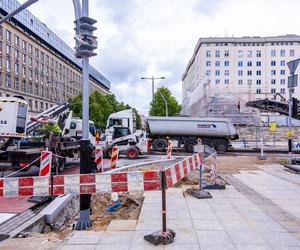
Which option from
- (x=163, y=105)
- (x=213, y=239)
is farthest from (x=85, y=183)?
(x=163, y=105)

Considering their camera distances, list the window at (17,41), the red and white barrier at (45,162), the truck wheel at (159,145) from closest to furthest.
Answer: the red and white barrier at (45,162), the truck wheel at (159,145), the window at (17,41)

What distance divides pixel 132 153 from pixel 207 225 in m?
13.4

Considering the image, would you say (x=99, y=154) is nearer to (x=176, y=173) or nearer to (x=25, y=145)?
(x=176, y=173)

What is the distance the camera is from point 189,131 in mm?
24125

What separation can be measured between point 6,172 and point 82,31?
806cm

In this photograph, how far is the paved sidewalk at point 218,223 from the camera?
4.71 meters

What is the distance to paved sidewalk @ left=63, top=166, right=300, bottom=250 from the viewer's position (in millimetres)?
4707

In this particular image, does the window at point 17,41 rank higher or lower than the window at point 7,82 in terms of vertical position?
higher

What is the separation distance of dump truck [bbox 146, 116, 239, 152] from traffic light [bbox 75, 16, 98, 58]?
60.2 feet

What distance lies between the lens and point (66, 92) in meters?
90.2

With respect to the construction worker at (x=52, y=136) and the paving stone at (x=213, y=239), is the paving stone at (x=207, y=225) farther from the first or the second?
the construction worker at (x=52, y=136)

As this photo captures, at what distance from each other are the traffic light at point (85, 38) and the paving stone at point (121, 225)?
324cm

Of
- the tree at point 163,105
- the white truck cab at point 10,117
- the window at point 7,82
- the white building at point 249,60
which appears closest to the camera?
the white truck cab at point 10,117

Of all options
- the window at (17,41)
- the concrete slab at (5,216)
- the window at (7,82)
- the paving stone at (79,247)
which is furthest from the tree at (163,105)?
the paving stone at (79,247)
